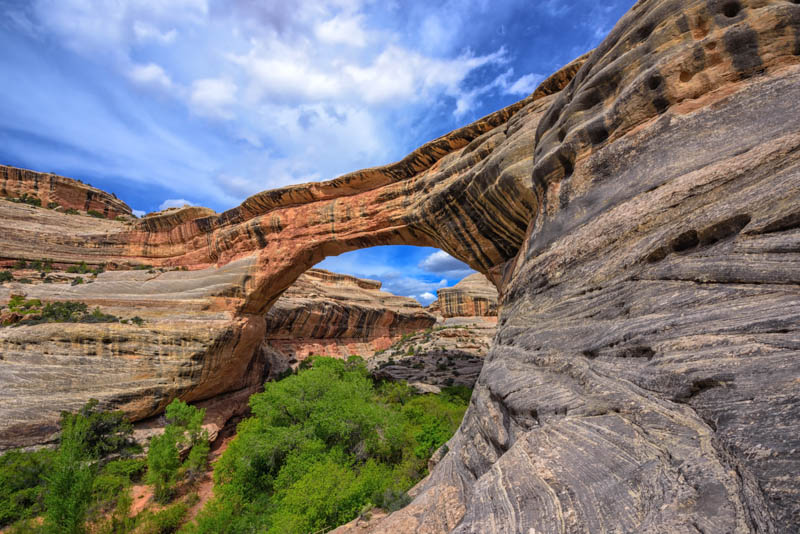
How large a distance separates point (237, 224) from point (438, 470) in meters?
19.6

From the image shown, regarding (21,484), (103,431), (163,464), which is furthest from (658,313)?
(103,431)

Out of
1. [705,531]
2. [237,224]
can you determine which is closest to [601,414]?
[705,531]

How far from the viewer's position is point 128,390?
14.4 meters

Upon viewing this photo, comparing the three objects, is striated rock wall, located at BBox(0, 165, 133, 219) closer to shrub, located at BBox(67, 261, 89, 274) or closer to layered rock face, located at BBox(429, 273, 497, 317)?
shrub, located at BBox(67, 261, 89, 274)

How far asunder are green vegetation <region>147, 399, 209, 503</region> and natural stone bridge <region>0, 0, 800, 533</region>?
40.3 ft

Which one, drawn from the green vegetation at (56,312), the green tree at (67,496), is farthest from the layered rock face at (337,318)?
the green tree at (67,496)

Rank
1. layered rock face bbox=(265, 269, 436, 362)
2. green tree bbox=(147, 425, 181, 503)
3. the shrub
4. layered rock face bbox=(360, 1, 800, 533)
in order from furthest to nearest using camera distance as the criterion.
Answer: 1. layered rock face bbox=(265, 269, 436, 362)
2. the shrub
3. green tree bbox=(147, 425, 181, 503)
4. layered rock face bbox=(360, 1, 800, 533)

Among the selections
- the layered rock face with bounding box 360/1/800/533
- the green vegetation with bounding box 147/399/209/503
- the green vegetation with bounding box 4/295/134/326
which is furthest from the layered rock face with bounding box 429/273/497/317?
the green vegetation with bounding box 4/295/134/326

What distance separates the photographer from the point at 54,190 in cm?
2530

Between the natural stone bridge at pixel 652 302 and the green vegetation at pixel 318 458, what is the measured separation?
3.92 m

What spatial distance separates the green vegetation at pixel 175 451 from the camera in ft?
41.7

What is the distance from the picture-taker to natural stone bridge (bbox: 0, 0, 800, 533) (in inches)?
102

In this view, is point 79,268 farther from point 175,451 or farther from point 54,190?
point 175,451

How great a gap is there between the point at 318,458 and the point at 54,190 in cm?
3120
